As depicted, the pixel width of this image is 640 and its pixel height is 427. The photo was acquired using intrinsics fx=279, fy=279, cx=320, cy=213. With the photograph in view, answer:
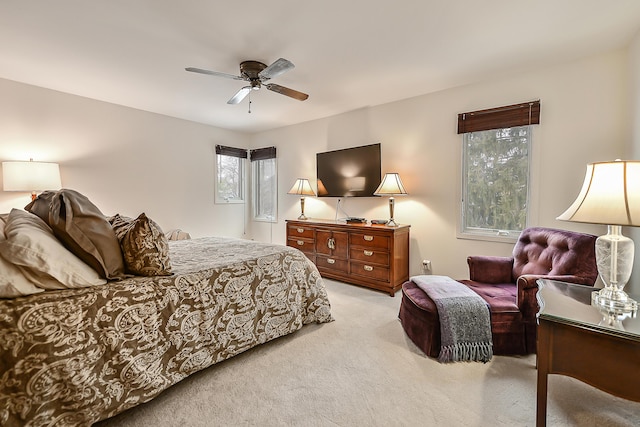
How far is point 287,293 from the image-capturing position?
2.37 m

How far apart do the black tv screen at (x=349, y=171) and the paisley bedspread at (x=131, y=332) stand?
2.03 meters

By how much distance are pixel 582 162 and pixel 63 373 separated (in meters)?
4.11

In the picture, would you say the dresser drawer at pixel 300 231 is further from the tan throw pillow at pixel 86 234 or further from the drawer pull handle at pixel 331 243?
the tan throw pillow at pixel 86 234

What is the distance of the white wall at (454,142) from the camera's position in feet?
8.42

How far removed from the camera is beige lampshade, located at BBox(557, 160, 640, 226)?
1.23 meters

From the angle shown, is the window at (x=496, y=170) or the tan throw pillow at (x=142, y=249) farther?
the window at (x=496, y=170)

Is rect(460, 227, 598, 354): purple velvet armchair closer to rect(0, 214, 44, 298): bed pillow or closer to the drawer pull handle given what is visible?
the drawer pull handle

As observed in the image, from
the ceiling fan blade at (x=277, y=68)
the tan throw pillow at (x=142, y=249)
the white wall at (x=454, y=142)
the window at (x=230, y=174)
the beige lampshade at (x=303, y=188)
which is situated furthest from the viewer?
the window at (x=230, y=174)

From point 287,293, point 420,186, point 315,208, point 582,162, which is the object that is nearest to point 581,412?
point 287,293

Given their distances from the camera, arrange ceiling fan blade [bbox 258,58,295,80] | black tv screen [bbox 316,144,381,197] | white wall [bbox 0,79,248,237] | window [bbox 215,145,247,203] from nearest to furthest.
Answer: ceiling fan blade [bbox 258,58,295,80] < white wall [bbox 0,79,248,237] < black tv screen [bbox 316,144,381,197] < window [bbox 215,145,247,203]

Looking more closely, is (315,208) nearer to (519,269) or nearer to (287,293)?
(287,293)

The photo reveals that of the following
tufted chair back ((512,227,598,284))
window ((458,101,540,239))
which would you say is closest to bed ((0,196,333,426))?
tufted chair back ((512,227,598,284))

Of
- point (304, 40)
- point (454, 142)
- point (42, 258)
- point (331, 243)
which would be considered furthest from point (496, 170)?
point (42, 258)

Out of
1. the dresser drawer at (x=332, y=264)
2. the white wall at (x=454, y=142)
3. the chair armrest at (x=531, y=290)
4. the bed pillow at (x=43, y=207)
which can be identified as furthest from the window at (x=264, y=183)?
the chair armrest at (x=531, y=290)
